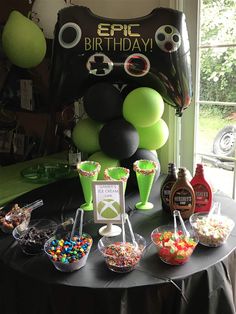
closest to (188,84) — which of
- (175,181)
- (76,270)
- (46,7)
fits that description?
(175,181)

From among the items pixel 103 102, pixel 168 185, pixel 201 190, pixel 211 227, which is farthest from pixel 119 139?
pixel 211 227

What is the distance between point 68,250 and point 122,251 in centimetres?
17

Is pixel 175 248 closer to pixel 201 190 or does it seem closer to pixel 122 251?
pixel 122 251

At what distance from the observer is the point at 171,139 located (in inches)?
72.6

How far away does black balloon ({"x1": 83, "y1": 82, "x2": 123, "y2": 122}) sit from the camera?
144cm

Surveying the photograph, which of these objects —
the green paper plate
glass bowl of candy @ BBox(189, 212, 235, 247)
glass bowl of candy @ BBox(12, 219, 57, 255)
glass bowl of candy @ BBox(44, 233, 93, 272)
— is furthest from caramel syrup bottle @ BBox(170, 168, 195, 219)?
the green paper plate

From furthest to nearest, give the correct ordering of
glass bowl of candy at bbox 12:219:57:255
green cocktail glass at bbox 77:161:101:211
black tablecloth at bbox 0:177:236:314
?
green cocktail glass at bbox 77:161:101:211, glass bowl of candy at bbox 12:219:57:255, black tablecloth at bbox 0:177:236:314

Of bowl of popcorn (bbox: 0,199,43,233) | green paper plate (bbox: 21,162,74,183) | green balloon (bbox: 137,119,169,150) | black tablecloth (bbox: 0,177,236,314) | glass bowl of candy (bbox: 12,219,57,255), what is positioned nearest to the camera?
black tablecloth (bbox: 0,177,236,314)

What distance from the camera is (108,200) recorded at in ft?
3.69

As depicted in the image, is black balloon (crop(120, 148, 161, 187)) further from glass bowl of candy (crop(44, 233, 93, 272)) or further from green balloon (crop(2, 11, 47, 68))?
green balloon (crop(2, 11, 47, 68))

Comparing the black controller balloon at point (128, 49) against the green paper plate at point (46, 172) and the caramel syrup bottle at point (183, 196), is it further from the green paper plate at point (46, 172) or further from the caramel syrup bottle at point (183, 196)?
the green paper plate at point (46, 172)

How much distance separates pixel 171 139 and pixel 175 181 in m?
0.58

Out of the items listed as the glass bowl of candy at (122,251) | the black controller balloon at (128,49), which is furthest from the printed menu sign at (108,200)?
the black controller balloon at (128,49)

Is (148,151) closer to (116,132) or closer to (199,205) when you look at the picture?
(116,132)
